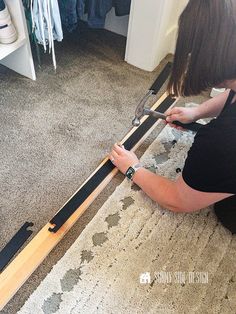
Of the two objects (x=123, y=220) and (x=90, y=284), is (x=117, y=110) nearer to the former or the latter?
(x=123, y=220)

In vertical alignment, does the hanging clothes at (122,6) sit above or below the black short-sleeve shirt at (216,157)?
below

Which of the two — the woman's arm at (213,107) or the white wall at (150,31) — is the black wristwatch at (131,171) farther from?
the white wall at (150,31)

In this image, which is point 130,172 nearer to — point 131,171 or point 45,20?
point 131,171

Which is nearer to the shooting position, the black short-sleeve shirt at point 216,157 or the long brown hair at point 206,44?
the long brown hair at point 206,44

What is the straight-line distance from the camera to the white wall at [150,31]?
1.51 metres

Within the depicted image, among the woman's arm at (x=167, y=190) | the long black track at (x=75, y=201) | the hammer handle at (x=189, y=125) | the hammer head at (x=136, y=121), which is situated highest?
the woman's arm at (x=167, y=190)

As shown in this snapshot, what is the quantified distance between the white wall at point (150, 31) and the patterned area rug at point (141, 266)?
856mm

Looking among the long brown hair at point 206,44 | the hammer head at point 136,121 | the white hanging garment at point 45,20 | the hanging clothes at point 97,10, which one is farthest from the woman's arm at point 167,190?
the hanging clothes at point 97,10

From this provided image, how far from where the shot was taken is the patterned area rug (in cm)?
90

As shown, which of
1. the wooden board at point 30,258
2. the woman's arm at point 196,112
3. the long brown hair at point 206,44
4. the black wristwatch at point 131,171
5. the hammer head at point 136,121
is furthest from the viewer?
the hammer head at point 136,121

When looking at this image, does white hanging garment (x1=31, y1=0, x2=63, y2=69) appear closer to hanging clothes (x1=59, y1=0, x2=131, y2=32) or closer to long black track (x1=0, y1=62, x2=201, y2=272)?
hanging clothes (x1=59, y1=0, x2=131, y2=32)

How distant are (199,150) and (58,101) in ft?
2.86

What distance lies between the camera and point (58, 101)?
59.2 inches

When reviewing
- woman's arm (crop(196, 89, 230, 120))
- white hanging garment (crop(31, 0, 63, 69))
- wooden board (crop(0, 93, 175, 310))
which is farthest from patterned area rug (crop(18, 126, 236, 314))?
white hanging garment (crop(31, 0, 63, 69))
